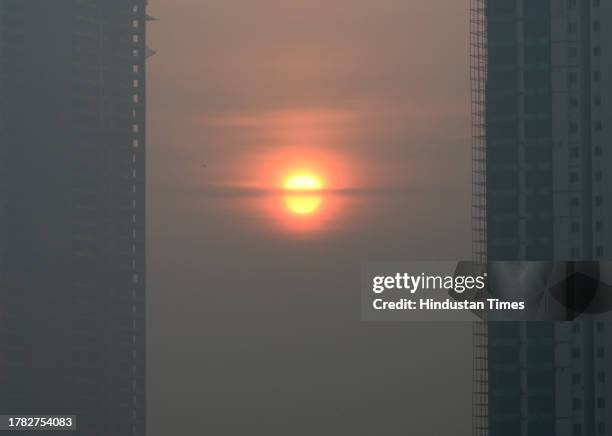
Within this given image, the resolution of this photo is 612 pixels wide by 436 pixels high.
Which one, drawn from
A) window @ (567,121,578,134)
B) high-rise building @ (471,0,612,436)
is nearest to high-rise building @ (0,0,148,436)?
high-rise building @ (471,0,612,436)

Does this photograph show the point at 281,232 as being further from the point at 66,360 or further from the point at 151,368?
the point at 66,360

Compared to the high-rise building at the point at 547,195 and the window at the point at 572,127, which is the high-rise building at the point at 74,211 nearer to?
the high-rise building at the point at 547,195

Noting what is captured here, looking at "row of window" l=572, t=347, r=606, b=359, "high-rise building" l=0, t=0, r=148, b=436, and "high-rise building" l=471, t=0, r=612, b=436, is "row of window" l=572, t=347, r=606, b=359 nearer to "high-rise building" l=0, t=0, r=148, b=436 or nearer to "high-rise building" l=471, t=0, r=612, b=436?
"high-rise building" l=471, t=0, r=612, b=436

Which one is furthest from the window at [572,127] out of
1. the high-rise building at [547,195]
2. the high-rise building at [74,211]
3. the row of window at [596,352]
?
the high-rise building at [74,211]

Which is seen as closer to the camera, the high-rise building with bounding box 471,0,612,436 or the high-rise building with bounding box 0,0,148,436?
the high-rise building with bounding box 471,0,612,436

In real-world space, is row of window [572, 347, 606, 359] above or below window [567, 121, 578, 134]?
below

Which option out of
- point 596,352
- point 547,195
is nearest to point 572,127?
point 547,195

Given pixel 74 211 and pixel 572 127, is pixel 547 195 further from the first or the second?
pixel 74 211

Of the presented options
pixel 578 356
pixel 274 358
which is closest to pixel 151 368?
pixel 274 358
